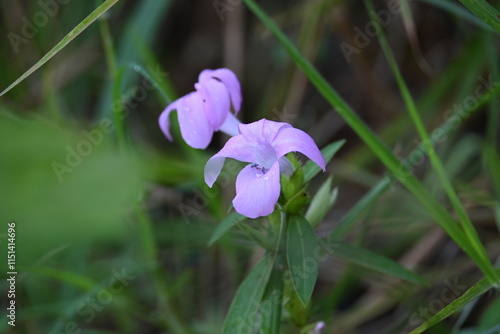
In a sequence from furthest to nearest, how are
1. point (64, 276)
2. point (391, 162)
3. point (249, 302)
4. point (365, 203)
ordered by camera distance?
point (64, 276), point (365, 203), point (391, 162), point (249, 302)

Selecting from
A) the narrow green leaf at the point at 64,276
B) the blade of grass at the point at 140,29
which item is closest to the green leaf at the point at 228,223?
the narrow green leaf at the point at 64,276

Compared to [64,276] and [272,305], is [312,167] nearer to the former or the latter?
[272,305]

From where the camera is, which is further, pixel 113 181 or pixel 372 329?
pixel 372 329

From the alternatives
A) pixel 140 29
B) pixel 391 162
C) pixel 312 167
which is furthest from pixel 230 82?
pixel 140 29

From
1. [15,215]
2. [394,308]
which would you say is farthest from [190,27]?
[15,215]

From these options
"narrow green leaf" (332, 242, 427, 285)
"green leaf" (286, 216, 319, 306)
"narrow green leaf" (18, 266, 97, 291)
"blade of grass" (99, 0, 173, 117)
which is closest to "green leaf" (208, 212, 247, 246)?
"green leaf" (286, 216, 319, 306)

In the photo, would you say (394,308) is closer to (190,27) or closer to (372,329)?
(372,329)
